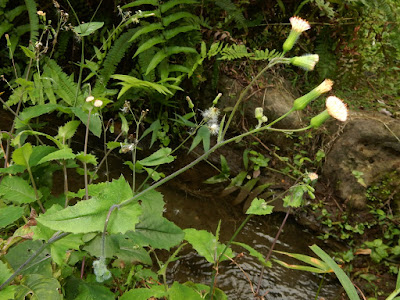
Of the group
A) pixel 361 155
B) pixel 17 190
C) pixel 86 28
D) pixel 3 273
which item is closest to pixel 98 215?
pixel 3 273

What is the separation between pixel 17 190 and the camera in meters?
1.29

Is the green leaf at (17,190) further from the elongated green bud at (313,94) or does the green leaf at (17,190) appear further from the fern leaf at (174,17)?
the fern leaf at (174,17)

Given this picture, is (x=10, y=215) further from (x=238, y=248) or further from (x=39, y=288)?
(x=238, y=248)

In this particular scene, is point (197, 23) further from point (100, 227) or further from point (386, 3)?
point (100, 227)

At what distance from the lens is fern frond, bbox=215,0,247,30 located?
292 centimetres

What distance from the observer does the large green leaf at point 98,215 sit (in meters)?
0.83

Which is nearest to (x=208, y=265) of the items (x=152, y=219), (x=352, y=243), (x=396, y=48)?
(x=352, y=243)

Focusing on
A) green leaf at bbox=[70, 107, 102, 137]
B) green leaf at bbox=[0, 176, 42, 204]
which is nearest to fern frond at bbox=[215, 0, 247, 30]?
green leaf at bbox=[70, 107, 102, 137]

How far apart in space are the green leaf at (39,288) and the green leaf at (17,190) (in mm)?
321

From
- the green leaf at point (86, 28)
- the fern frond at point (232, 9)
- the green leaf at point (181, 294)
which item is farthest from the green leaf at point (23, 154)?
the fern frond at point (232, 9)

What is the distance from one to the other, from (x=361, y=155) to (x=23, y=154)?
8.27 feet

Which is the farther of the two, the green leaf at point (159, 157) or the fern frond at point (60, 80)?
the fern frond at point (60, 80)

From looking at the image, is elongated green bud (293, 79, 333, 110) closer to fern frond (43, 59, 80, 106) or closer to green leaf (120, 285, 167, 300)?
green leaf (120, 285, 167, 300)

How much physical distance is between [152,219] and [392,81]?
10.6 feet
